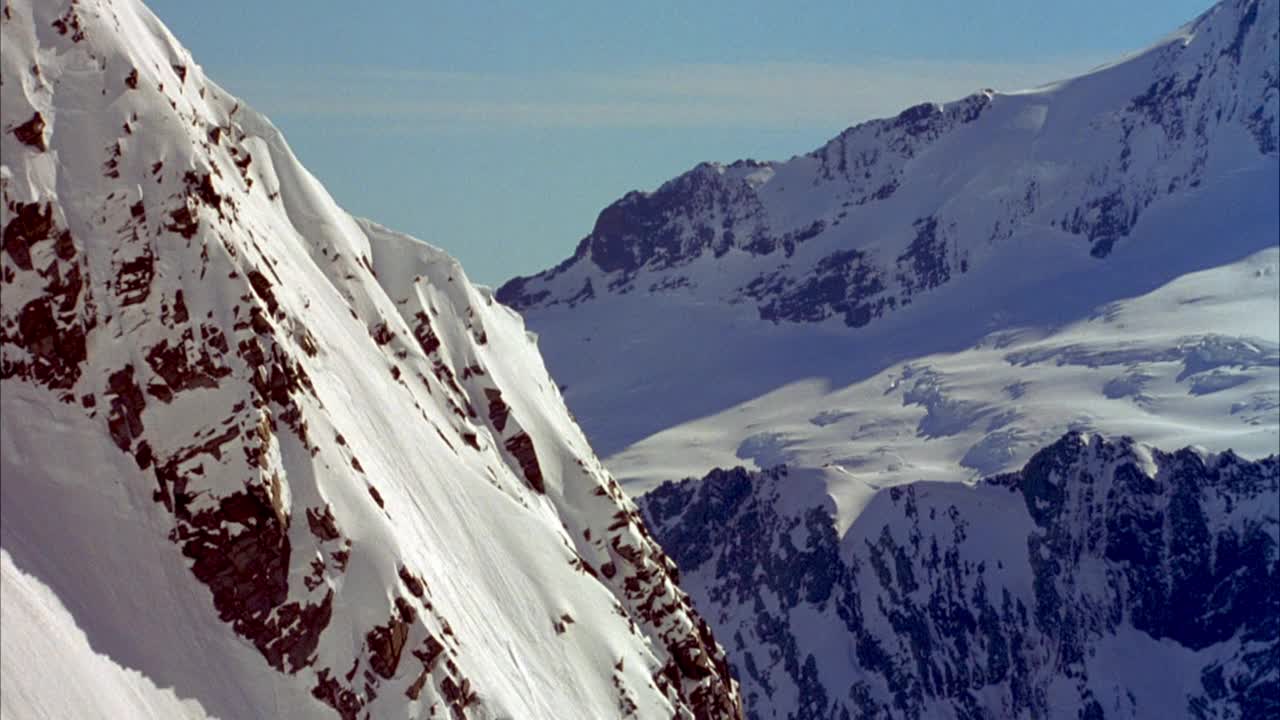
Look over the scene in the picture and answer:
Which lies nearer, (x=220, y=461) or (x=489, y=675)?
(x=220, y=461)

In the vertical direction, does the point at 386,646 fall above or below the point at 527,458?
below

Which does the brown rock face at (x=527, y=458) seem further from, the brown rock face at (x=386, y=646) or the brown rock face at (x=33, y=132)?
the brown rock face at (x=33, y=132)

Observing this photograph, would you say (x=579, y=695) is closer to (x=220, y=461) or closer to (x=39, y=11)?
(x=220, y=461)

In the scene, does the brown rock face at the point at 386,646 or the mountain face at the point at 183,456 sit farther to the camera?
the brown rock face at the point at 386,646

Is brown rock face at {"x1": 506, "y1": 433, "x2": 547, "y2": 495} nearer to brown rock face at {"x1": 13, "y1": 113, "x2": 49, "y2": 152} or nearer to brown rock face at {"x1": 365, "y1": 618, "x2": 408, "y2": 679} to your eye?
brown rock face at {"x1": 365, "y1": 618, "x2": 408, "y2": 679}

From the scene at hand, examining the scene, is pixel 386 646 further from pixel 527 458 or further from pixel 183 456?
pixel 527 458

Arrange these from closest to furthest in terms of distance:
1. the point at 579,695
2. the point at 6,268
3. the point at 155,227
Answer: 1. the point at 6,268
2. the point at 155,227
3. the point at 579,695

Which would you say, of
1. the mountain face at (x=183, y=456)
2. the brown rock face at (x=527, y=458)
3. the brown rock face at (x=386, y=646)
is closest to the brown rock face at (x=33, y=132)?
the mountain face at (x=183, y=456)

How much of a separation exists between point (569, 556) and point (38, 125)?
54655 millimetres

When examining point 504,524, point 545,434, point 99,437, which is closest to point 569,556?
point 504,524

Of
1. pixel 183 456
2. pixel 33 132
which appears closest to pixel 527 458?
pixel 183 456

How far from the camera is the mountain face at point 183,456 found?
108 m

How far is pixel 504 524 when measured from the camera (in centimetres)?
14900

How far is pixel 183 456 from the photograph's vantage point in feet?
366
